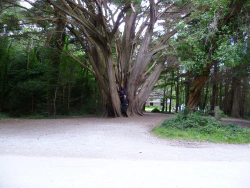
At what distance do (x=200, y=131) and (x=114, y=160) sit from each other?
4.93 meters

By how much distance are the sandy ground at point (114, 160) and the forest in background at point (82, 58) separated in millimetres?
4749

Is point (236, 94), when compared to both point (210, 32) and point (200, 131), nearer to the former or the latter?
point (210, 32)

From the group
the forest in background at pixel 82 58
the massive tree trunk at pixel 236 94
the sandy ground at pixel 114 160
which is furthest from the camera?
the massive tree trunk at pixel 236 94

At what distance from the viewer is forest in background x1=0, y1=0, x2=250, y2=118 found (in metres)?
11.0

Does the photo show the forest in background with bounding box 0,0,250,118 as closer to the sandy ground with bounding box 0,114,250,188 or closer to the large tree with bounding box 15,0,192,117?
the large tree with bounding box 15,0,192,117

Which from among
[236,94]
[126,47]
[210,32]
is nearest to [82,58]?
[126,47]

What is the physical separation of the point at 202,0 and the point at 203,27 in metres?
1.22

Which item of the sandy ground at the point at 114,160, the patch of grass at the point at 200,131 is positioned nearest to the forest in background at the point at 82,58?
the patch of grass at the point at 200,131

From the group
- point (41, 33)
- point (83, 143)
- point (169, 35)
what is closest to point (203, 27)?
point (169, 35)

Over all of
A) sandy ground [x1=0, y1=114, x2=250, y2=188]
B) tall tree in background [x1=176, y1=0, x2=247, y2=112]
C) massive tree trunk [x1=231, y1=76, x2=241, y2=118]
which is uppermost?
tall tree in background [x1=176, y1=0, x2=247, y2=112]

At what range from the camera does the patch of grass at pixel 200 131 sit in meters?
8.41

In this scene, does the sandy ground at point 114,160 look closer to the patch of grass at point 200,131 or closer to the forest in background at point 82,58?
the patch of grass at point 200,131

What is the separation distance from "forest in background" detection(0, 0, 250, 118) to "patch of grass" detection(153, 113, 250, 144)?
2697 millimetres

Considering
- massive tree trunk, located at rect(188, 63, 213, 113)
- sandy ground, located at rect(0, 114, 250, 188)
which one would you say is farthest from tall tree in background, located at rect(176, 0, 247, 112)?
sandy ground, located at rect(0, 114, 250, 188)
